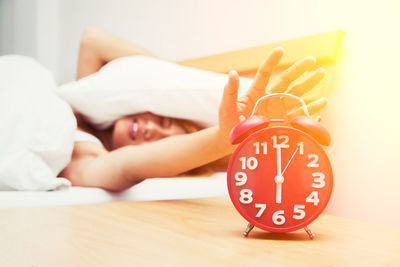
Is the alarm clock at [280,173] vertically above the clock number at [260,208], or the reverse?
the alarm clock at [280,173]

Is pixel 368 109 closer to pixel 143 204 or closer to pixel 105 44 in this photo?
pixel 143 204

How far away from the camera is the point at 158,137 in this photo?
1.20 m

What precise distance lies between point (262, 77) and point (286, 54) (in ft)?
1.80

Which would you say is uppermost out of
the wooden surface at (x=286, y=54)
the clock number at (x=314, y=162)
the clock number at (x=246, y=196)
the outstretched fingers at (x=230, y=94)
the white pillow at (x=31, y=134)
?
the wooden surface at (x=286, y=54)

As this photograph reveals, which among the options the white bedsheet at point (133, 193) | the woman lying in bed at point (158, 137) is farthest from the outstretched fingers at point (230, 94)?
the white bedsheet at point (133, 193)

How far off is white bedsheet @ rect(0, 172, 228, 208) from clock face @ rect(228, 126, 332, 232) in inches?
16.9

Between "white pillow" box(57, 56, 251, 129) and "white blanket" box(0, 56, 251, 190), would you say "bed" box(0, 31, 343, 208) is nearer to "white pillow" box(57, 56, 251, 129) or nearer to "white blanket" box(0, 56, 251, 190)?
"white blanket" box(0, 56, 251, 190)

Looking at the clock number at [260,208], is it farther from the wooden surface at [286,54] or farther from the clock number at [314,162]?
the wooden surface at [286,54]

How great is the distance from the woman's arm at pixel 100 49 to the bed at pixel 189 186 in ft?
1.60

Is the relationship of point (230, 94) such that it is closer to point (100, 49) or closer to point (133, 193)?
point (133, 193)

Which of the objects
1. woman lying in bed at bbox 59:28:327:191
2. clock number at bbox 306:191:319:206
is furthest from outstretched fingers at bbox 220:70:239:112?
clock number at bbox 306:191:319:206

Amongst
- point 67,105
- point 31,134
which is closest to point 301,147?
point 31,134

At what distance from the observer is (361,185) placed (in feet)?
3.35

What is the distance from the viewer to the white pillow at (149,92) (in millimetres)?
1113
